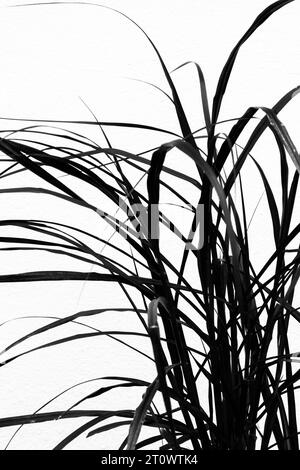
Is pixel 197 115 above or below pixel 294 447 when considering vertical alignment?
above

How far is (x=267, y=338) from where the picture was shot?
28.2 inches

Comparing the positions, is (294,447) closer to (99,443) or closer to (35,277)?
(35,277)

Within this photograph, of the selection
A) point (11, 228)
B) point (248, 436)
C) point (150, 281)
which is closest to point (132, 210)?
point (150, 281)

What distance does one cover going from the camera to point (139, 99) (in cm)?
175

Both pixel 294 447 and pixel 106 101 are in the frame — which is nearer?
pixel 294 447

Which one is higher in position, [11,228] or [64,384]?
[11,228]

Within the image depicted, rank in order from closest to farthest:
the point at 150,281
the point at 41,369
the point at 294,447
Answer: the point at 150,281, the point at 294,447, the point at 41,369

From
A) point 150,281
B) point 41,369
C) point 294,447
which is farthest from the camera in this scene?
point 41,369

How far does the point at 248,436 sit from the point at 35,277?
0.27 m

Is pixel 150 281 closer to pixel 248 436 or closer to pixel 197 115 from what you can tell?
pixel 248 436

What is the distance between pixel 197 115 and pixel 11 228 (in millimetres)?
492
